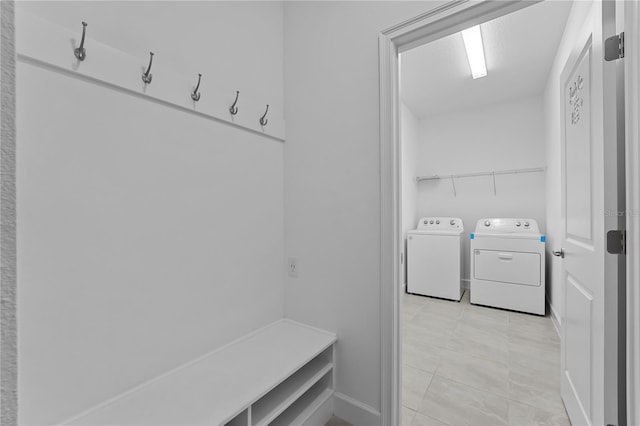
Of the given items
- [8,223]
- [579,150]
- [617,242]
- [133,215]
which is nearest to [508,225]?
[579,150]

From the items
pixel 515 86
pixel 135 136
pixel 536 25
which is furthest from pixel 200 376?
pixel 515 86

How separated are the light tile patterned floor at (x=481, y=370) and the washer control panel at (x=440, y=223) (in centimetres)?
122

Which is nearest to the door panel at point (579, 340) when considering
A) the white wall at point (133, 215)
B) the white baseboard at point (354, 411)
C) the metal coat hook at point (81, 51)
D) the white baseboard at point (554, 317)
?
the white baseboard at point (354, 411)

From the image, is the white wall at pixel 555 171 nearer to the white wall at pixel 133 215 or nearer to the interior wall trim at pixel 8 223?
the white wall at pixel 133 215

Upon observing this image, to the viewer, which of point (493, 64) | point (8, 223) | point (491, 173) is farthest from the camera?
point (491, 173)

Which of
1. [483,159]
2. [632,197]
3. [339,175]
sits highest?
[483,159]

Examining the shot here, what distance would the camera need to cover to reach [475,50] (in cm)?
249

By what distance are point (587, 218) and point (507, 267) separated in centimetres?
215

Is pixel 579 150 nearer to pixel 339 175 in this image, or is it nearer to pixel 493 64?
pixel 339 175

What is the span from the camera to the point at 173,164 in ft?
3.86

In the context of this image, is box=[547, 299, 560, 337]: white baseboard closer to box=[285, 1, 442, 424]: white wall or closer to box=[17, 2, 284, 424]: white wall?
box=[285, 1, 442, 424]: white wall

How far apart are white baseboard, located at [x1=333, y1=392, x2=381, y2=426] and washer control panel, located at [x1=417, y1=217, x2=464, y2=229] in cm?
294

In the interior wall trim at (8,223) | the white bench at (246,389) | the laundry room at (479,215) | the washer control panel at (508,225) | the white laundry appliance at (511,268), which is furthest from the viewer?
the washer control panel at (508,225)

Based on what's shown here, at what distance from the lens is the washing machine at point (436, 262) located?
336 cm
